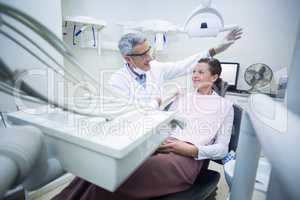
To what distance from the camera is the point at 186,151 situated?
992 millimetres

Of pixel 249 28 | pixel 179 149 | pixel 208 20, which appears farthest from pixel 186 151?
pixel 249 28

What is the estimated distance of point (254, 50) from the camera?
2.97m

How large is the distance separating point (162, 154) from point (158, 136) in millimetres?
378

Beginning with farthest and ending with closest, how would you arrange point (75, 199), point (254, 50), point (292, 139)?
point (254, 50)
point (75, 199)
point (292, 139)

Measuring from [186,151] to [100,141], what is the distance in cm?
65

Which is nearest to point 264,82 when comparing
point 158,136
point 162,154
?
point 162,154

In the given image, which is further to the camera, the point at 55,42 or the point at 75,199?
the point at 75,199

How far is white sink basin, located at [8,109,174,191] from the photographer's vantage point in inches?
16.9

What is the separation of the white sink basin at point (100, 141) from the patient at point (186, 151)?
1.01 ft

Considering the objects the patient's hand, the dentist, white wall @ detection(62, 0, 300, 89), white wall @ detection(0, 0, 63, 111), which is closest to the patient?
the patient's hand

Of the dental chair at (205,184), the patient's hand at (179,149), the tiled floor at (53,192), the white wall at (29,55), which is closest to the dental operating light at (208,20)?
the dental chair at (205,184)

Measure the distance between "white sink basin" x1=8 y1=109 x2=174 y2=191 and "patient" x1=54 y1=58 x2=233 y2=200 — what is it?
309 millimetres

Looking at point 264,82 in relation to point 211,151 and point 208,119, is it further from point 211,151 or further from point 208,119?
point 211,151

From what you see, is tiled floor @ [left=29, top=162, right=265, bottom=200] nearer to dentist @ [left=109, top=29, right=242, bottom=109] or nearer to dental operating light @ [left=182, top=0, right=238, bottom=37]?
dentist @ [left=109, top=29, right=242, bottom=109]
